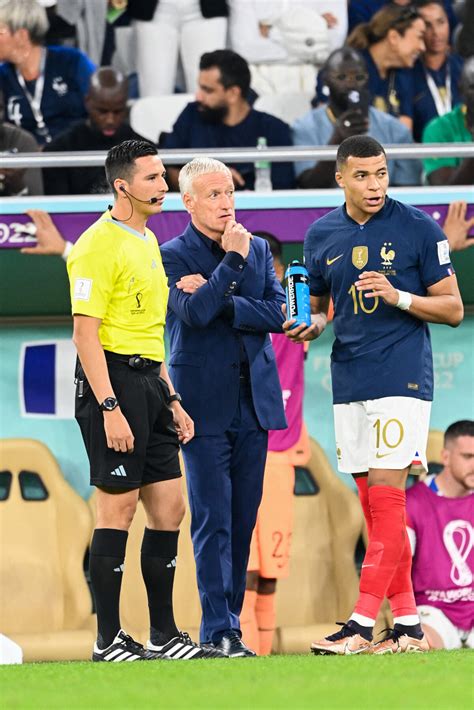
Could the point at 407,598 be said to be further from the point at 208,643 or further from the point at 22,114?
the point at 22,114

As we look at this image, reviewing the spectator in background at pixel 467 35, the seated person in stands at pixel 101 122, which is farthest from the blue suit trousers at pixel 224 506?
the spectator in background at pixel 467 35

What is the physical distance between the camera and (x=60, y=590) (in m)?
8.80

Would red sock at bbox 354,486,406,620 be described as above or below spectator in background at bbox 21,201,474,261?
below

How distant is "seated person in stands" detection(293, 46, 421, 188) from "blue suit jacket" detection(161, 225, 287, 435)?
3049mm

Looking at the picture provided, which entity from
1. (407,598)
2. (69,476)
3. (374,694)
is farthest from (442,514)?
(374,694)

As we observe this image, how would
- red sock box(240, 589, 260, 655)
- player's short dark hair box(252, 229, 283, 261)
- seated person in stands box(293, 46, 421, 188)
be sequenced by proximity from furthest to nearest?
seated person in stands box(293, 46, 421, 188), player's short dark hair box(252, 229, 283, 261), red sock box(240, 589, 260, 655)

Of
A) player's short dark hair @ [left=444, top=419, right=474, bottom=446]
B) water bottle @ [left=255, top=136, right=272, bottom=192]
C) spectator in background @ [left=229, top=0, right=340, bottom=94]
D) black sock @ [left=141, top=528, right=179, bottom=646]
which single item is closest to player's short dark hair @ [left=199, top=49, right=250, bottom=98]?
water bottle @ [left=255, top=136, right=272, bottom=192]

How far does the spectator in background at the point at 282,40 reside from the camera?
392 inches

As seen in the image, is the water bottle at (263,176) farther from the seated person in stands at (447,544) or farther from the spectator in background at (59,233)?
the seated person in stands at (447,544)

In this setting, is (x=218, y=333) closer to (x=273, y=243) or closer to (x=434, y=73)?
(x=273, y=243)

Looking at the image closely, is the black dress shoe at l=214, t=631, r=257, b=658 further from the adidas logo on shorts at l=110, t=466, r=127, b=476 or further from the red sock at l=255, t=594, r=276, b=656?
the red sock at l=255, t=594, r=276, b=656

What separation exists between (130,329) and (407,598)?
61.8 inches

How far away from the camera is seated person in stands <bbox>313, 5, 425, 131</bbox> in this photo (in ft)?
31.8

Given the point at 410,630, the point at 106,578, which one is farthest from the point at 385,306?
the point at 106,578
